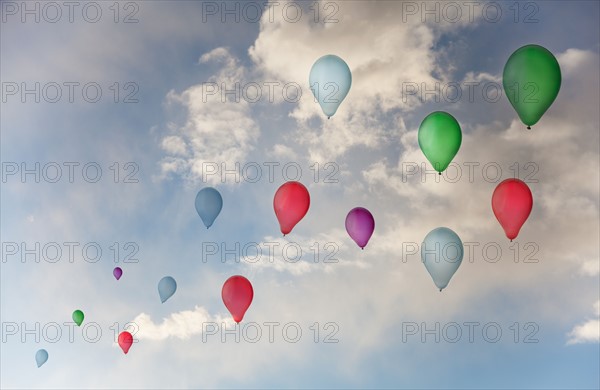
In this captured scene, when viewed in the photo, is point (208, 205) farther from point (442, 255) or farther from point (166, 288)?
point (442, 255)

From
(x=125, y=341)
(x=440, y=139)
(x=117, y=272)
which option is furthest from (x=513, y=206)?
(x=117, y=272)

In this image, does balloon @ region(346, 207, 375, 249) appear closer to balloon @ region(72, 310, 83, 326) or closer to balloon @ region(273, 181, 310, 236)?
balloon @ region(273, 181, 310, 236)

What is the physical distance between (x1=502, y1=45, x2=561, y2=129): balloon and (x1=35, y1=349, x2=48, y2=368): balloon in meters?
12.6

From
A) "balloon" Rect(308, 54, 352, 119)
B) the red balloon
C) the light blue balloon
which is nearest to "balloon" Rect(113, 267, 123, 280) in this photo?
"balloon" Rect(308, 54, 352, 119)

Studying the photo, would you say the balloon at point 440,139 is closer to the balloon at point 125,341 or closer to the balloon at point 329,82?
the balloon at point 329,82

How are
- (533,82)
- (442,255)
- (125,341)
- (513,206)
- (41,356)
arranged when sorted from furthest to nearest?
(41,356) < (125,341) < (442,255) < (513,206) < (533,82)

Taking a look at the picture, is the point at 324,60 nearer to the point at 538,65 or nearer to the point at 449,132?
the point at 449,132

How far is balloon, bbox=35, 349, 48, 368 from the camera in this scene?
1725 cm

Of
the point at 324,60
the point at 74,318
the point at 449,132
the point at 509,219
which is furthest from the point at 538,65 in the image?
the point at 74,318

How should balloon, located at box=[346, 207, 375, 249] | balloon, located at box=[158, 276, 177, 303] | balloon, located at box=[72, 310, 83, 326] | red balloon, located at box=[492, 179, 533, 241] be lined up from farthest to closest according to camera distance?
1. balloon, located at box=[72, 310, 83, 326]
2. balloon, located at box=[158, 276, 177, 303]
3. balloon, located at box=[346, 207, 375, 249]
4. red balloon, located at box=[492, 179, 533, 241]

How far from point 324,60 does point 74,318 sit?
31.0 ft

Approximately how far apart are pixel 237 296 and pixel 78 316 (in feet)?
19.2

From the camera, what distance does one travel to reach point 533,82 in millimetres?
11781

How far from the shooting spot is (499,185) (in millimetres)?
12773
